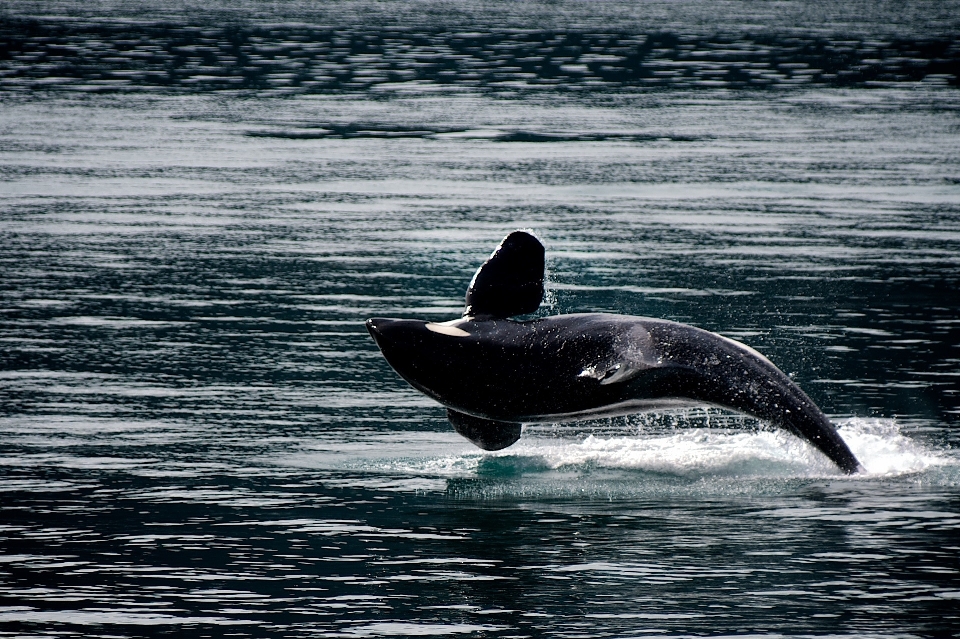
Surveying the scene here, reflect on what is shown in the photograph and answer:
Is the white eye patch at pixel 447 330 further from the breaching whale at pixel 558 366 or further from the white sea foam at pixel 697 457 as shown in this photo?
the white sea foam at pixel 697 457

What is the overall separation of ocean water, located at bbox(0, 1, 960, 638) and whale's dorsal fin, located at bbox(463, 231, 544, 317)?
152 cm

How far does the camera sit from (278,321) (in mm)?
21906

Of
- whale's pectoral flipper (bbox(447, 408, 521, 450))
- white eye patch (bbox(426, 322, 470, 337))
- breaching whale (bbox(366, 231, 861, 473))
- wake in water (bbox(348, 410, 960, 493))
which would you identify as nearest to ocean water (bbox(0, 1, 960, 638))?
wake in water (bbox(348, 410, 960, 493))

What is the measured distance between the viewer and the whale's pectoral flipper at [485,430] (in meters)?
14.7

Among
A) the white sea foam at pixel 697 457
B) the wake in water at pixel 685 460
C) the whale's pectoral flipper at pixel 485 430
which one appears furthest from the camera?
the white sea foam at pixel 697 457

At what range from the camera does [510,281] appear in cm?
1449

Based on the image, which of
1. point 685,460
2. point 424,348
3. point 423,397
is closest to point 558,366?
point 424,348

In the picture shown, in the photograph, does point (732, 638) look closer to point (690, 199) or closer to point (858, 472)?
point (858, 472)

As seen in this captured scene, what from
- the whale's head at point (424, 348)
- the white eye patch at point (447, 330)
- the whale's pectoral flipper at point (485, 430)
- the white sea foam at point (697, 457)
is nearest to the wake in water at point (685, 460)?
the white sea foam at point (697, 457)

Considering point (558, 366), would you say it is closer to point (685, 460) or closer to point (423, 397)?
point (685, 460)

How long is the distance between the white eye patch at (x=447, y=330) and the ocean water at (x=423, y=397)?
1367mm

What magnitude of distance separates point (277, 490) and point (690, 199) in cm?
1880

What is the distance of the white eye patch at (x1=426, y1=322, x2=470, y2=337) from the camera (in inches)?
558

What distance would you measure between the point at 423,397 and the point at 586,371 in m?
5.22
